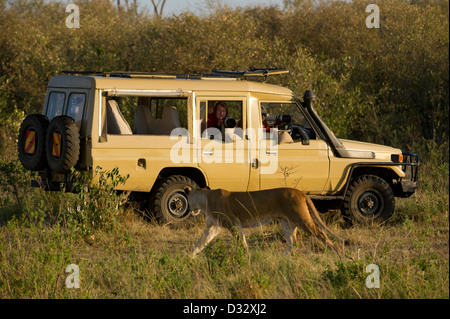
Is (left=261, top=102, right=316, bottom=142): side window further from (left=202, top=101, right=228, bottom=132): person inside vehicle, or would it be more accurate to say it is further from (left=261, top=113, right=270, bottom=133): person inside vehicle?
(left=202, top=101, right=228, bottom=132): person inside vehicle

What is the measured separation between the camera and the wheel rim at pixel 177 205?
8.88 meters

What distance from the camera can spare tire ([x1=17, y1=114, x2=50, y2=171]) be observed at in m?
8.48

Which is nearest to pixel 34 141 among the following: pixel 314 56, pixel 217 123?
pixel 217 123

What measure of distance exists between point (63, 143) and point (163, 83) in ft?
4.81

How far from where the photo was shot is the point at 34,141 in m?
8.58

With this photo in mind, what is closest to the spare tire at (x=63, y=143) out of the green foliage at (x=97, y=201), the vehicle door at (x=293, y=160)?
the green foliage at (x=97, y=201)

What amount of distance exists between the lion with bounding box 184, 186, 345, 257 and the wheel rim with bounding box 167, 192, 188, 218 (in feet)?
4.12

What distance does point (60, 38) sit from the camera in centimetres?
2208

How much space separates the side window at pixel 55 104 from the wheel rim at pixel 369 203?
3992 millimetres

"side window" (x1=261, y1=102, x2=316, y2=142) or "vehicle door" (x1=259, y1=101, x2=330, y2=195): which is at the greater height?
"side window" (x1=261, y1=102, x2=316, y2=142)

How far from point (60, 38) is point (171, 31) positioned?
4768 mm

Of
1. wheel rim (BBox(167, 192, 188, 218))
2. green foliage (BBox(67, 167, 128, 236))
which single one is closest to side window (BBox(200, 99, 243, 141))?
wheel rim (BBox(167, 192, 188, 218))

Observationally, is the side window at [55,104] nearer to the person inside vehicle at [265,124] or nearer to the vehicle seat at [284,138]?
the person inside vehicle at [265,124]

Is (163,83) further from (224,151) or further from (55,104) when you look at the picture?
(55,104)
